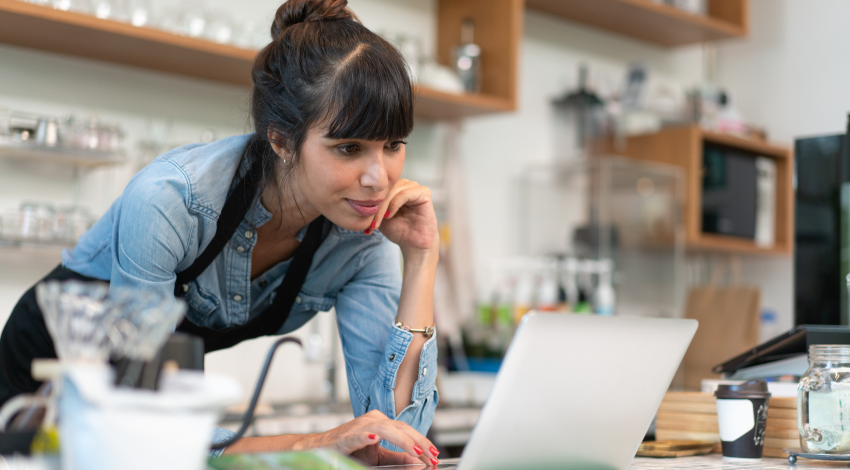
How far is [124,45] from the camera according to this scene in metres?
2.04

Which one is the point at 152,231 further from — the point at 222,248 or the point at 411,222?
A: the point at 411,222

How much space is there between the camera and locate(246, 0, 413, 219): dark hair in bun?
1143 mm

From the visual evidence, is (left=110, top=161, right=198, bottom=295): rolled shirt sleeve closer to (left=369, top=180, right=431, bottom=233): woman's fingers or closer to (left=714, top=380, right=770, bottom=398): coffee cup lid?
(left=369, top=180, right=431, bottom=233): woman's fingers

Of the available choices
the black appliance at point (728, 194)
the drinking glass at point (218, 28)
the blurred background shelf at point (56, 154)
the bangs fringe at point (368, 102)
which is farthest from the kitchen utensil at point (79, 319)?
the black appliance at point (728, 194)

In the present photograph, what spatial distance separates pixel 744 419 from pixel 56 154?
1604 mm

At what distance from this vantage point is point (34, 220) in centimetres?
191

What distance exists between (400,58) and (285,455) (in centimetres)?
67

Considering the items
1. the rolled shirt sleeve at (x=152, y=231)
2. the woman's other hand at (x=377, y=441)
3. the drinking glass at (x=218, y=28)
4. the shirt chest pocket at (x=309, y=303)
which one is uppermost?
the drinking glass at (x=218, y=28)

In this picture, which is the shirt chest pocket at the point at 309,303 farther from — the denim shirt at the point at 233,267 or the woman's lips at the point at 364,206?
the woman's lips at the point at 364,206

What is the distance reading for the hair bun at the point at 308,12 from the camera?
128 cm

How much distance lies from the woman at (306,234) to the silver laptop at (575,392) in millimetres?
210

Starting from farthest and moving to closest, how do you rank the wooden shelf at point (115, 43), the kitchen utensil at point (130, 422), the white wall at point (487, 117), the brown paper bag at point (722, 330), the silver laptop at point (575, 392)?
1. the brown paper bag at point (722, 330)
2. the white wall at point (487, 117)
3. the wooden shelf at point (115, 43)
4. the silver laptop at point (575, 392)
5. the kitchen utensil at point (130, 422)

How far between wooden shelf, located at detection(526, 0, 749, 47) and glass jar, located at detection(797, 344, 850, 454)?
217 centimetres

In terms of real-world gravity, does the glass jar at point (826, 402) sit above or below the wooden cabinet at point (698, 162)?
below
